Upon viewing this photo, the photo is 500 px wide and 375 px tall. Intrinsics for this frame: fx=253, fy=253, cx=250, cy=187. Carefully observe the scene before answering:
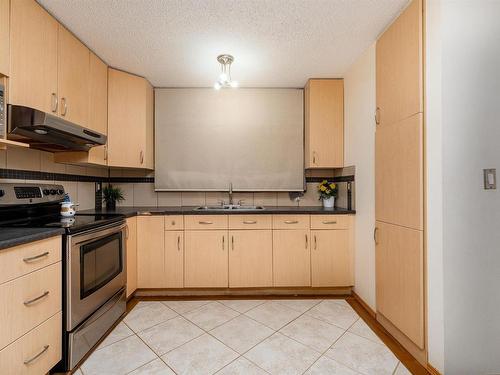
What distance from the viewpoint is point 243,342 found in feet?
5.93

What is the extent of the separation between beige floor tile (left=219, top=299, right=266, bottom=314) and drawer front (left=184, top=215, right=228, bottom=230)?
0.73 meters

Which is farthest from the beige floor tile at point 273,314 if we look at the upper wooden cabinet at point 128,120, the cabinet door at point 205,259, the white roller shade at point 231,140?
the upper wooden cabinet at point 128,120

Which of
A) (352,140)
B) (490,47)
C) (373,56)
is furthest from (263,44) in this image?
(490,47)

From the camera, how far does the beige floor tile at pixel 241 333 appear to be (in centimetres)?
178

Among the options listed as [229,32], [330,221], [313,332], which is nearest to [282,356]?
[313,332]

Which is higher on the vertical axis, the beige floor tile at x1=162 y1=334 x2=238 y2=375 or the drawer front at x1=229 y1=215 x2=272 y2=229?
the drawer front at x1=229 y1=215 x2=272 y2=229

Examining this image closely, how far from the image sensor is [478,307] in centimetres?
138

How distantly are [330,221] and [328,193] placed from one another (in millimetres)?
396

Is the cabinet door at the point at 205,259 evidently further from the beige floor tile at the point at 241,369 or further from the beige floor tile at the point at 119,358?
the beige floor tile at the point at 241,369

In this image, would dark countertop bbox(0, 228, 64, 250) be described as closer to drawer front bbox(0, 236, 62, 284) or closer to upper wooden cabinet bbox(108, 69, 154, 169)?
drawer front bbox(0, 236, 62, 284)

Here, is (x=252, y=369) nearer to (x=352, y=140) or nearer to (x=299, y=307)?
(x=299, y=307)

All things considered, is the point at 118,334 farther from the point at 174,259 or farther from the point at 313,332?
the point at 313,332

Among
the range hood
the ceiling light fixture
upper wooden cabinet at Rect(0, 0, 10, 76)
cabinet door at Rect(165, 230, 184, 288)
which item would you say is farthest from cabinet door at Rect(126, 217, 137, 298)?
the ceiling light fixture

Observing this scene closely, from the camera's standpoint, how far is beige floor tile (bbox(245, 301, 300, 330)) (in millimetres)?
2066
